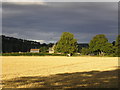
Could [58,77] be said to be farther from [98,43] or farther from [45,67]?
[98,43]

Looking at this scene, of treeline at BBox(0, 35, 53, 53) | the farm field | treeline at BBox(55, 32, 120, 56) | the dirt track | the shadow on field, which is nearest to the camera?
the shadow on field

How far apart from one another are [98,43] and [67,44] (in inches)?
627

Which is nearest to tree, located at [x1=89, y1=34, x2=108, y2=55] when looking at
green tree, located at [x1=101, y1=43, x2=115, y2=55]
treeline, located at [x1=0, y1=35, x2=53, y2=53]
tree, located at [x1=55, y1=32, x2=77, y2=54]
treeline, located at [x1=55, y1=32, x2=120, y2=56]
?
treeline, located at [x1=55, y1=32, x2=120, y2=56]

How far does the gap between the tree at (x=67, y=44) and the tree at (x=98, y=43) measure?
10599 millimetres

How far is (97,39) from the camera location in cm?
9838

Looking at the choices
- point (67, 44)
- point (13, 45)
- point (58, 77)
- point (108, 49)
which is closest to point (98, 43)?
point (108, 49)

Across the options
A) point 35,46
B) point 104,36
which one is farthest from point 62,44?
point 35,46

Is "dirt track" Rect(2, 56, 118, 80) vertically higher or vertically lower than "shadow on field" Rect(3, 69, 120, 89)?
lower

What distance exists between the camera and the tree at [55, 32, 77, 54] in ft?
292

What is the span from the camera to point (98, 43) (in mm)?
95250

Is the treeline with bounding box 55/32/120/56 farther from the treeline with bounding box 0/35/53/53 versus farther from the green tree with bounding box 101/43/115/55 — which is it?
the treeline with bounding box 0/35/53/53

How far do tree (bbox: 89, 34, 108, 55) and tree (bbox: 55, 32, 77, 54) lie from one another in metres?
10.6

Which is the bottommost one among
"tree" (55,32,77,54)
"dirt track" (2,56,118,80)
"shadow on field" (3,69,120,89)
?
"dirt track" (2,56,118,80)

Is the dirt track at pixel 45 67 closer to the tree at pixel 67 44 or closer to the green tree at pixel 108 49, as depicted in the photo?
the tree at pixel 67 44
